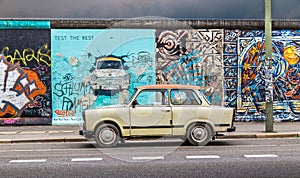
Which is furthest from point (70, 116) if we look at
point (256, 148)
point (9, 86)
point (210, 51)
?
point (256, 148)

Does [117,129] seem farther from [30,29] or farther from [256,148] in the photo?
[30,29]

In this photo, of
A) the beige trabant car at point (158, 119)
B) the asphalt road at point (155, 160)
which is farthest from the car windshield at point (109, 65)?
the beige trabant car at point (158, 119)

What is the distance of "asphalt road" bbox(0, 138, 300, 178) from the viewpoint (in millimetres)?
10047

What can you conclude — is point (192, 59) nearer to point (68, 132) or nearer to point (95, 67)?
point (95, 67)

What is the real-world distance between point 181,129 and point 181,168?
3758mm

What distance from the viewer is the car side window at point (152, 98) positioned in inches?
561

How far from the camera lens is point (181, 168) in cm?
1049

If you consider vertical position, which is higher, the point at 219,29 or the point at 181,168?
the point at 219,29

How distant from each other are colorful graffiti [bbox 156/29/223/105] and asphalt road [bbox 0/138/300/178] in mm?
6257

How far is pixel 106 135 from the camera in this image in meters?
14.1

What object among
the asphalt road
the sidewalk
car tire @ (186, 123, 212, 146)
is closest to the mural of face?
the sidewalk

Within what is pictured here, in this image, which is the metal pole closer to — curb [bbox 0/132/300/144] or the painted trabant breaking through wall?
curb [bbox 0/132/300/144]

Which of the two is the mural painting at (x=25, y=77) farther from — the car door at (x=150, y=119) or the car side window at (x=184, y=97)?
the car side window at (x=184, y=97)

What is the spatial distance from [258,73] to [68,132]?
27.0ft
